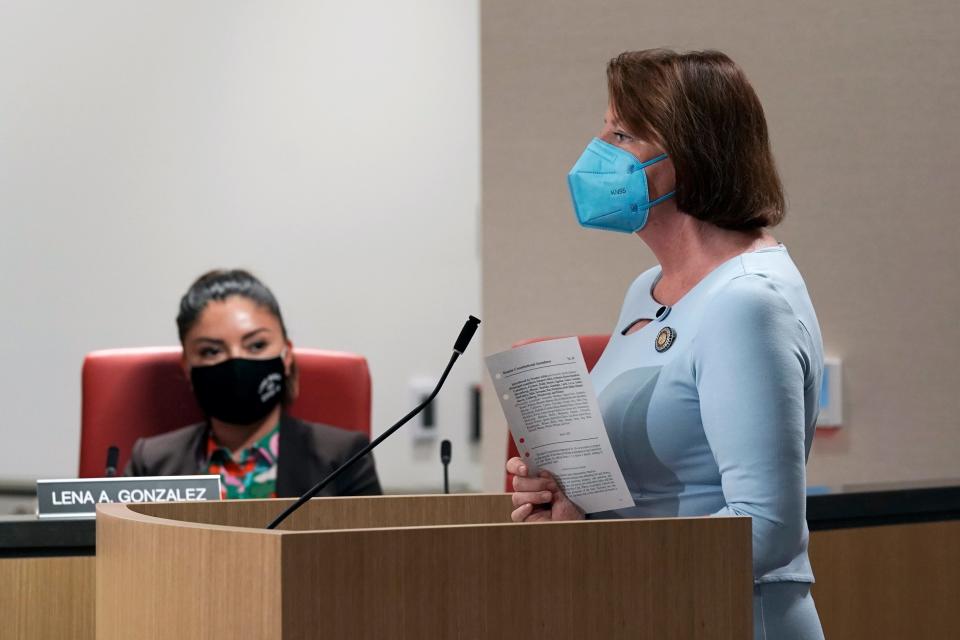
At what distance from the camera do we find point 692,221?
1.62 meters

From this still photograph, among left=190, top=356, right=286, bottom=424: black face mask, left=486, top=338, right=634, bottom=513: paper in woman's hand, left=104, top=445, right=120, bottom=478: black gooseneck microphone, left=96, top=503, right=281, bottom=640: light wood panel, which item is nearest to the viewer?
left=96, top=503, right=281, bottom=640: light wood panel

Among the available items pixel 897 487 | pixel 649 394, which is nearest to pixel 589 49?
pixel 897 487

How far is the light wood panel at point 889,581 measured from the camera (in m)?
2.26

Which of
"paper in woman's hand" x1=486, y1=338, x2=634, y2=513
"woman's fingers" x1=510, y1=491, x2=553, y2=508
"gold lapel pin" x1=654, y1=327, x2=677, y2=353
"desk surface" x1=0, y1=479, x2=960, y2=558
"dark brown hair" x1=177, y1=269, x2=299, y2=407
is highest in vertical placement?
"dark brown hair" x1=177, y1=269, x2=299, y2=407

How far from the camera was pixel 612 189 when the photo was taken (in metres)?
1.64

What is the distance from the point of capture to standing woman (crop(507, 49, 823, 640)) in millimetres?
1355

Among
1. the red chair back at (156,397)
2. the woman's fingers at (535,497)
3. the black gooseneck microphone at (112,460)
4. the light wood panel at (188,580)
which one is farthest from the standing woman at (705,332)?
the red chair back at (156,397)

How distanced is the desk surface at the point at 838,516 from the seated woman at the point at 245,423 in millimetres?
1012

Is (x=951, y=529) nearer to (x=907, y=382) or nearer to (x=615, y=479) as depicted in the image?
(x=907, y=382)

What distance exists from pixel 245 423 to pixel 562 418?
6.29 feet

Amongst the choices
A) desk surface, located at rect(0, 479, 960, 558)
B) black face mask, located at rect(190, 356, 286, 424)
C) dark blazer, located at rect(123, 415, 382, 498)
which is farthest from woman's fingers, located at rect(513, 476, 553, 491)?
black face mask, located at rect(190, 356, 286, 424)

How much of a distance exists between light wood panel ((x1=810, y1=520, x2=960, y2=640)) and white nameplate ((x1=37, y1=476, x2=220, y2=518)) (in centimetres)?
116

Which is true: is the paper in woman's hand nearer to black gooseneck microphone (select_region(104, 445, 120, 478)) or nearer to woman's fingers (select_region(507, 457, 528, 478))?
woman's fingers (select_region(507, 457, 528, 478))

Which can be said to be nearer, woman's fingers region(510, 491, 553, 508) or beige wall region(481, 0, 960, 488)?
woman's fingers region(510, 491, 553, 508)
